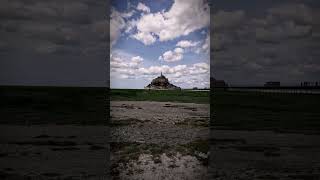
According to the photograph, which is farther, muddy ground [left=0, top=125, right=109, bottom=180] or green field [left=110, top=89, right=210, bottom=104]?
green field [left=110, top=89, right=210, bottom=104]

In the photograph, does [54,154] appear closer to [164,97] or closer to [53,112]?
[53,112]

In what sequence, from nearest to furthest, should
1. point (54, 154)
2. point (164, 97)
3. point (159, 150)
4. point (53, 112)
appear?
point (54, 154) → point (159, 150) → point (53, 112) → point (164, 97)

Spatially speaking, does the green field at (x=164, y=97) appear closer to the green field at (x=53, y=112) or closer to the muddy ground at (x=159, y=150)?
the green field at (x=53, y=112)

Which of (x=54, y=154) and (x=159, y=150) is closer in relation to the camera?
(x=54, y=154)

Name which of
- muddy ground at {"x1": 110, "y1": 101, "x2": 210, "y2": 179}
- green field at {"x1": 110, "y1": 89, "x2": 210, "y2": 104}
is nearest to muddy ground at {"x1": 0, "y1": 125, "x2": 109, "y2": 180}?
muddy ground at {"x1": 110, "y1": 101, "x2": 210, "y2": 179}

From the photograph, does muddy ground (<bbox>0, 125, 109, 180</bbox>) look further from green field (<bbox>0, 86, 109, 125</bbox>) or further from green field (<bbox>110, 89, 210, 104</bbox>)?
green field (<bbox>110, 89, 210, 104</bbox>)

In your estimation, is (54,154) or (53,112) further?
(53,112)

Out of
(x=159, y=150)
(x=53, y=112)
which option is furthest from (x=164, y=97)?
(x=159, y=150)

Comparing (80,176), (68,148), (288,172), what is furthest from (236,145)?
(80,176)

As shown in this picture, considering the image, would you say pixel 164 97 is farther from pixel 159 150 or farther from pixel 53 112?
pixel 159 150

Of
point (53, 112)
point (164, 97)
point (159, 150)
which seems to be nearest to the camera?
point (159, 150)

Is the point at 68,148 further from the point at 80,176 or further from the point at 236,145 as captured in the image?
the point at 236,145

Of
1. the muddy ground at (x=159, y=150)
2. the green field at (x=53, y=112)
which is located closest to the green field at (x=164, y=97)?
the green field at (x=53, y=112)

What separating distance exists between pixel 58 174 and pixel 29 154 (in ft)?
6.60
